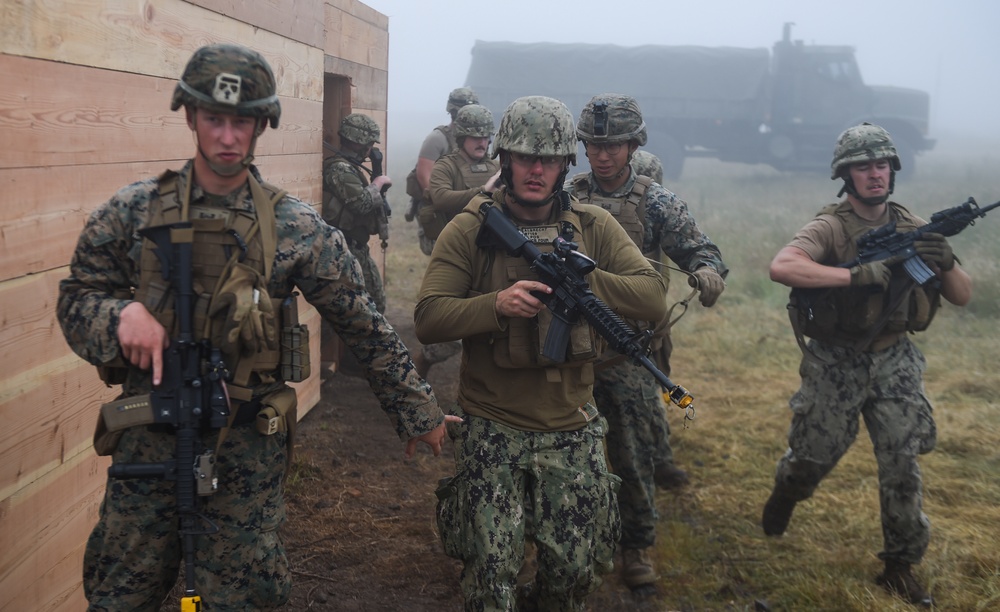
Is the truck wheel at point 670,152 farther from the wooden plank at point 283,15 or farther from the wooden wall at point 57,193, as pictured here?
the wooden wall at point 57,193

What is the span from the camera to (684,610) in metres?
4.75

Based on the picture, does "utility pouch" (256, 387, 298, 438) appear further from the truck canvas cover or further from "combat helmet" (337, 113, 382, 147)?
the truck canvas cover

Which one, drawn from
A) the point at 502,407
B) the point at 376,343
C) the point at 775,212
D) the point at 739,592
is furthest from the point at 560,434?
the point at 775,212

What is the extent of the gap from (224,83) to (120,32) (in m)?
1.27

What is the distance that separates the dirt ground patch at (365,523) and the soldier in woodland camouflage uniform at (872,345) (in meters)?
1.28

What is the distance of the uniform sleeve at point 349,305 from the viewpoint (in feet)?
9.90

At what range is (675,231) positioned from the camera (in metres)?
5.10

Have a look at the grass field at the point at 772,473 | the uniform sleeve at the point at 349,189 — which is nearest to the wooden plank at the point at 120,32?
the uniform sleeve at the point at 349,189

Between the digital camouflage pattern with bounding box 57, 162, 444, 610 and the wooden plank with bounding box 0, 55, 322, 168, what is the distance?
562mm

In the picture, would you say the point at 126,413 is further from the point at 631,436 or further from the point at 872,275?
the point at 872,275

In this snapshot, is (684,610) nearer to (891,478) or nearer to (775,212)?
(891,478)

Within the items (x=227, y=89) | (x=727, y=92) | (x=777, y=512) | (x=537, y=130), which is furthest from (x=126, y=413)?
(x=727, y=92)

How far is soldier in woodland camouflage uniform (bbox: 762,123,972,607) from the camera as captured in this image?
4758mm

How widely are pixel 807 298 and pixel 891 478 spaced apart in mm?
993
